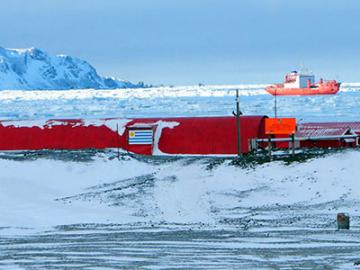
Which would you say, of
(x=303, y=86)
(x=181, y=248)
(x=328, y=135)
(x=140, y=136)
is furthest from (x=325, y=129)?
(x=303, y=86)

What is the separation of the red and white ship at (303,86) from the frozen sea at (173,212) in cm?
9550

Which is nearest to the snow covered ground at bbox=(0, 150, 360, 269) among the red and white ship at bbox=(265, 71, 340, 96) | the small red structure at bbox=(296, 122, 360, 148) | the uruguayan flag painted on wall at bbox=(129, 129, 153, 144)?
the uruguayan flag painted on wall at bbox=(129, 129, 153, 144)

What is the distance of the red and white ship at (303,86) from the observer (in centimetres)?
12688

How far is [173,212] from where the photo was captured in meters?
23.1

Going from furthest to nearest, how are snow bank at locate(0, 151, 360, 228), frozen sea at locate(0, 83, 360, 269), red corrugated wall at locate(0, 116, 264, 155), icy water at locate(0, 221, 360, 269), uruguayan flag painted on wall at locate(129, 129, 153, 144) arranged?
uruguayan flag painted on wall at locate(129, 129, 153, 144) → red corrugated wall at locate(0, 116, 264, 155) → snow bank at locate(0, 151, 360, 228) → frozen sea at locate(0, 83, 360, 269) → icy water at locate(0, 221, 360, 269)

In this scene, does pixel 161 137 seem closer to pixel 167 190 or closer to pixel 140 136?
pixel 140 136

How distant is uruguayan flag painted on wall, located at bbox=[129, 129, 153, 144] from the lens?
1352 inches

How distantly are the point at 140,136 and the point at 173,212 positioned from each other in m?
11.6

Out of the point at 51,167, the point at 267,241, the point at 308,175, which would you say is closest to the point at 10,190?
the point at 51,167

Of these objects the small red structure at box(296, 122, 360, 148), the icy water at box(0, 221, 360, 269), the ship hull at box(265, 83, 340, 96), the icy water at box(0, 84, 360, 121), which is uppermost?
the ship hull at box(265, 83, 340, 96)

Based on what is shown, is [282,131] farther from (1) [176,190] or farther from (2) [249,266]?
(2) [249,266]

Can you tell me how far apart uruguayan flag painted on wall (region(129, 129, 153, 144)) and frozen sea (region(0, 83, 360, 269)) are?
2.42 m

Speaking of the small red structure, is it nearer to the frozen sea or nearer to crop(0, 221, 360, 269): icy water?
the frozen sea

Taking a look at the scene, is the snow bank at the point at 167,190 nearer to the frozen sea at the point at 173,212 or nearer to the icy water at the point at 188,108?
the frozen sea at the point at 173,212
